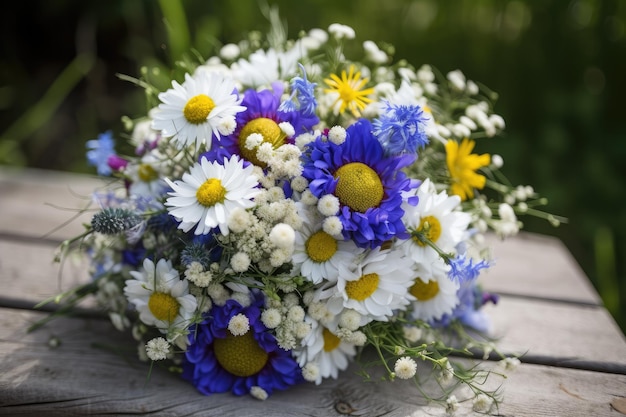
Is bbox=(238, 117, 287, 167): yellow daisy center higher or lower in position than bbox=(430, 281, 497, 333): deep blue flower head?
higher

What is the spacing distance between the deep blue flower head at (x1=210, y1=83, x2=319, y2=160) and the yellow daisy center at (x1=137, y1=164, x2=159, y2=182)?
14 centimetres

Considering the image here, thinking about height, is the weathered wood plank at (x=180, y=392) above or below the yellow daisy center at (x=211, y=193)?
below

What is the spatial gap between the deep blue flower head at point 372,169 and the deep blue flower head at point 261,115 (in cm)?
5

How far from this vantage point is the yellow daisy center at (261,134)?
817 millimetres

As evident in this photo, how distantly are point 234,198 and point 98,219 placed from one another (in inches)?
7.7

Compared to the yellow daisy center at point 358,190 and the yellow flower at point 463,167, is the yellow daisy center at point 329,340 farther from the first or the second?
the yellow flower at point 463,167

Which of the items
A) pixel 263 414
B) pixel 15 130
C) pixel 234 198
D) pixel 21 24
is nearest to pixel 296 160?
pixel 234 198

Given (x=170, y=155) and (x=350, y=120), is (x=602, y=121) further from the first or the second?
(x=170, y=155)

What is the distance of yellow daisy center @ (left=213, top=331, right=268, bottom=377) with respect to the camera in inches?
32.8

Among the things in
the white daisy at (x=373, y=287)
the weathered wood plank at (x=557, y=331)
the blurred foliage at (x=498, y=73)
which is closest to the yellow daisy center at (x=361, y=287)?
the white daisy at (x=373, y=287)

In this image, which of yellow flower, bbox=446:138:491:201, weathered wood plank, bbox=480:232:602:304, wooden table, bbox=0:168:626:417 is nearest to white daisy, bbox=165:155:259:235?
wooden table, bbox=0:168:626:417

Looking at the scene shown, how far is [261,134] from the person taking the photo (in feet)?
2.67

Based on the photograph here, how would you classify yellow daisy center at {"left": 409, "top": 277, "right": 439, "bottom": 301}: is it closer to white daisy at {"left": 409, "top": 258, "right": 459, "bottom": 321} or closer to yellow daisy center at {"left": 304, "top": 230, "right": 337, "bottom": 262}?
white daisy at {"left": 409, "top": 258, "right": 459, "bottom": 321}

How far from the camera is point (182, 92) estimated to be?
2.67ft
